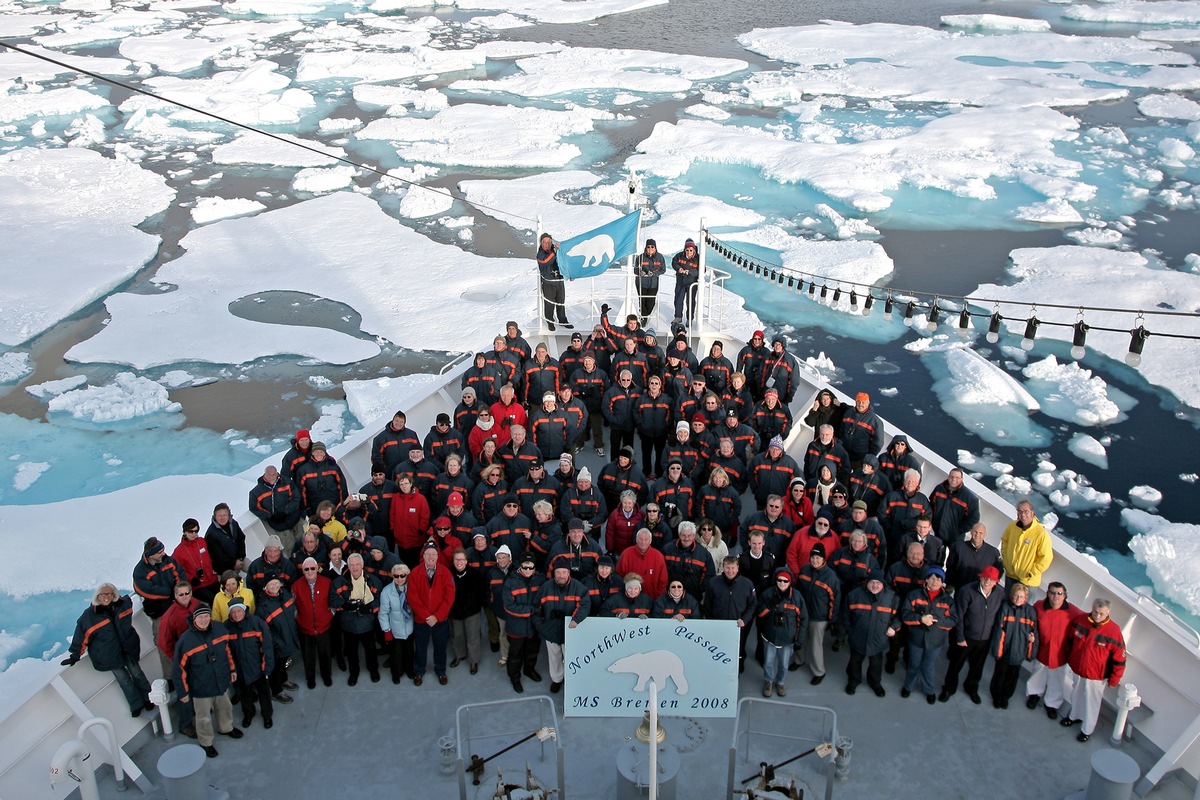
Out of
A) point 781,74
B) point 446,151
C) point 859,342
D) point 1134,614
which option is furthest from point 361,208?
point 1134,614

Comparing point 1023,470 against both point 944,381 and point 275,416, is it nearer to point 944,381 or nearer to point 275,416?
point 944,381

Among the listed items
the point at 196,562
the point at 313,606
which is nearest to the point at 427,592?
the point at 313,606

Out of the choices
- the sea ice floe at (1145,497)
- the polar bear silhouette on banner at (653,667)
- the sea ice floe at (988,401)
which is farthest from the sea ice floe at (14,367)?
the sea ice floe at (1145,497)

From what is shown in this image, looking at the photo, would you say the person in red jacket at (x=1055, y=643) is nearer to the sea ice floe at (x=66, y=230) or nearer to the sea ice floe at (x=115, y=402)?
the sea ice floe at (x=115, y=402)

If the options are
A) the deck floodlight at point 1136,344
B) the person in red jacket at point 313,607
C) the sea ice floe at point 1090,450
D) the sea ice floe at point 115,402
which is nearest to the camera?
the person in red jacket at point 313,607

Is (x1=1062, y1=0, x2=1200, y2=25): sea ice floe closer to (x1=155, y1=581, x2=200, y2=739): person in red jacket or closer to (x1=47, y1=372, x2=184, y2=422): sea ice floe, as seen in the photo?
(x1=47, y1=372, x2=184, y2=422): sea ice floe

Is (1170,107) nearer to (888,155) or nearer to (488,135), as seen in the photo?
(888,155)

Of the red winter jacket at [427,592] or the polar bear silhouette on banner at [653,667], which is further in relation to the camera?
the red winter jacket at [427,592]
